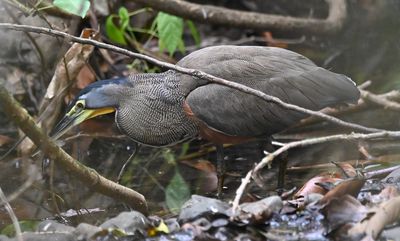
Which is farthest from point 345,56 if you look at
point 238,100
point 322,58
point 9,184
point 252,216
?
point 252,216

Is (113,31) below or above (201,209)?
above

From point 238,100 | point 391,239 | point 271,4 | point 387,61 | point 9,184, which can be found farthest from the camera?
point 271,4

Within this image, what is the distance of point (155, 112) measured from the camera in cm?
662

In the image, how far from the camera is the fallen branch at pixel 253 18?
826cm

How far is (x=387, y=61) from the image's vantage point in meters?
9.26

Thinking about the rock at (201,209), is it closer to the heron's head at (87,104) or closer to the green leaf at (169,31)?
the heron's head at (87,104)

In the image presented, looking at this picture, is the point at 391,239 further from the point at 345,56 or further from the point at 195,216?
the point at 345,56

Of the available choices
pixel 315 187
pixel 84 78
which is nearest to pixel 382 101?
pixel 315 187

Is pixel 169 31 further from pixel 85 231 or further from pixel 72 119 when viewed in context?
pixel 85 231

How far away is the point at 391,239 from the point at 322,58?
4800 mm

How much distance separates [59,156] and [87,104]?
1.53 m

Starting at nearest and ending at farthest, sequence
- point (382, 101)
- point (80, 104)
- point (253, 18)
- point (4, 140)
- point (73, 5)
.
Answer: point (73, 5)
point (80, 104)
point (382, 101)
point (4, 140)
point (253, 18)

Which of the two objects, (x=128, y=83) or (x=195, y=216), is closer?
(x=195, y=216)

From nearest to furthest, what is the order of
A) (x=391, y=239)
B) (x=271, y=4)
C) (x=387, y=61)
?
(x=391, y=239), (x=387, y=61), (x=271, y=4)
